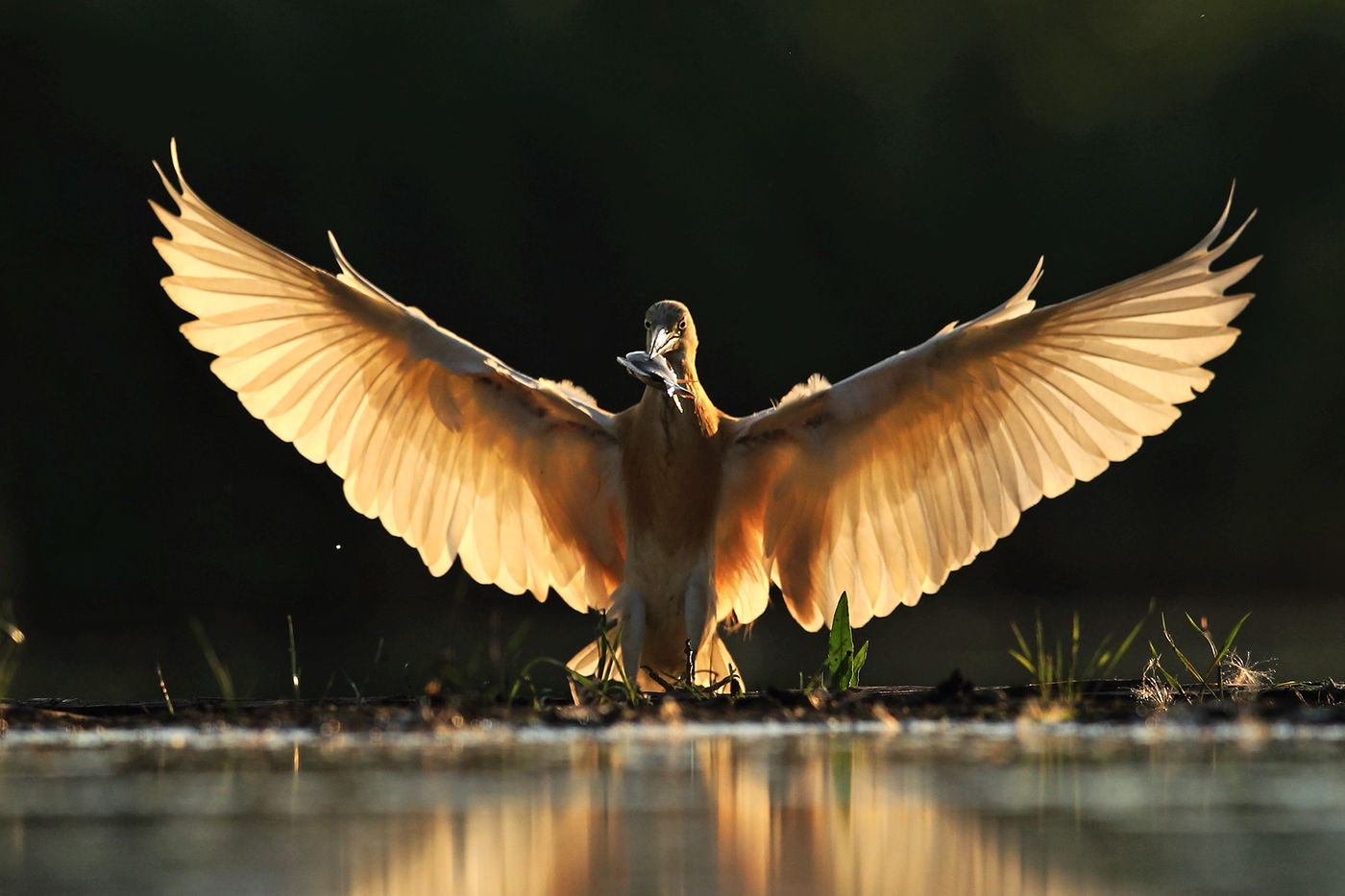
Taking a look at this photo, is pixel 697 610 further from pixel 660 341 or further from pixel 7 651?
pixel 7 651

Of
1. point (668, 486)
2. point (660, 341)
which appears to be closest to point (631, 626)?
point (668, 486)

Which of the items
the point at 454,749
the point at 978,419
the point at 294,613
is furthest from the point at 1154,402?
the point at 294,613

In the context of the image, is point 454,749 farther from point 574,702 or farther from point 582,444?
point 582,444

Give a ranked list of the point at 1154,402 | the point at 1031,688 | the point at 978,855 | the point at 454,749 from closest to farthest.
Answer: the point at 978,855 → the point at 454,749 → the point at 1031,688 → the point at 1154,402

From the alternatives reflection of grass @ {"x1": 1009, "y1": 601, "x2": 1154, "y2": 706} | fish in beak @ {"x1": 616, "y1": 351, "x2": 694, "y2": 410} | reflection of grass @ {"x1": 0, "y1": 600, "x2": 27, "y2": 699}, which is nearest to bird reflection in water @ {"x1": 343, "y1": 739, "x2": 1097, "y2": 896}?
reflection of grass @ {"x1": 1009, "y1": 601, "x2": 1154, "y2": 706}

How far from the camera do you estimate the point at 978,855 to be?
175 cm

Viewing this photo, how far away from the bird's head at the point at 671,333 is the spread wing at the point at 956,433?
257 mm

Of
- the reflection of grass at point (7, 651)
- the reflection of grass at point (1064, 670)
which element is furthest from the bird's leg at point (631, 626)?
the reflection of grass at point (7, 651)

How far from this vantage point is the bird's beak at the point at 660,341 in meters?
4.67

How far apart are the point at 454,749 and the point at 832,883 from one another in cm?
142

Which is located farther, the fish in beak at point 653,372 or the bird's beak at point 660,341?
the bird's beak at point 660,341

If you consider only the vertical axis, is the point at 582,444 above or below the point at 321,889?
above

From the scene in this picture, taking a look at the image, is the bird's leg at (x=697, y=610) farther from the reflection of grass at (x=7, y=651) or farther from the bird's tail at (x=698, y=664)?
the reflection of grass at (x=7, y=651)

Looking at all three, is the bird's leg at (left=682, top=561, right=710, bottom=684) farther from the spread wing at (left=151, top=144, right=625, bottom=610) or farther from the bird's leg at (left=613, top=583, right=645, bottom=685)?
the spread wing at (left=151, top=144, right=625, bottom=610)
